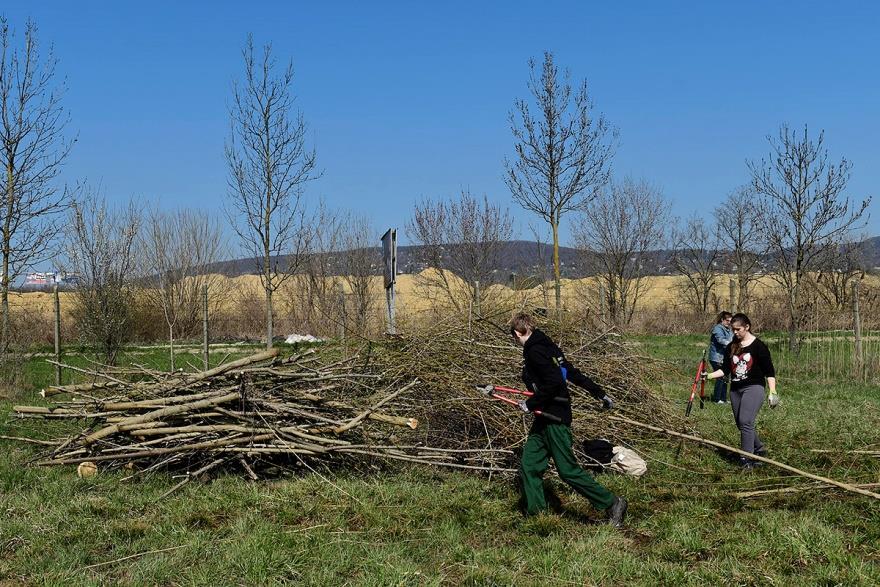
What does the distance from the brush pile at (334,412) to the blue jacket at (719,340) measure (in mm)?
4388

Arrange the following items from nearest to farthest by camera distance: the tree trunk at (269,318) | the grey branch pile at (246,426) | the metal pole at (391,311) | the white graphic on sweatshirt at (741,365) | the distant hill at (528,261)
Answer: the grey branch pile at (246,426)
the white graphic on sweatshirt at (741,365)
the metal pole at (391,311)
the tree trunk at (269,318)
the distant hill at (528,261)

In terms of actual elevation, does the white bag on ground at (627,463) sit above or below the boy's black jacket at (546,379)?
below

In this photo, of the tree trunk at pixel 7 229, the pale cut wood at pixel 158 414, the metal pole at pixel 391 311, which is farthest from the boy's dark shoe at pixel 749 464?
the tree trunk at pixel 7 229

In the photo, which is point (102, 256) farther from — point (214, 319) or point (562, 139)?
point (214, 319)

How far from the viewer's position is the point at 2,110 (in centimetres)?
1540

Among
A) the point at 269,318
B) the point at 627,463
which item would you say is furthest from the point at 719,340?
the point at 269,318

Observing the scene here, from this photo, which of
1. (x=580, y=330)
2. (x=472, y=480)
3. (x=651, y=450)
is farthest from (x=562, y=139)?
(x=472, y=480)

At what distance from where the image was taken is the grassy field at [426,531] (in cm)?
486

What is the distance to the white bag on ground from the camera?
7461 mm

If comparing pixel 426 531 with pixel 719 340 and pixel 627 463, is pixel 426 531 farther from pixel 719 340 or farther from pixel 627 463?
pixel 719 340

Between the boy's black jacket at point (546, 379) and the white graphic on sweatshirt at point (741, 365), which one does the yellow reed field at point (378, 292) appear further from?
the boy's black jacket at point (546, 379)

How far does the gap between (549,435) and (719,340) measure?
8050mm

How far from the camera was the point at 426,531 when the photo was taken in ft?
18.9

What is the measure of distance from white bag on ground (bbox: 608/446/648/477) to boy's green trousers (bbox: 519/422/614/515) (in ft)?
4.89
